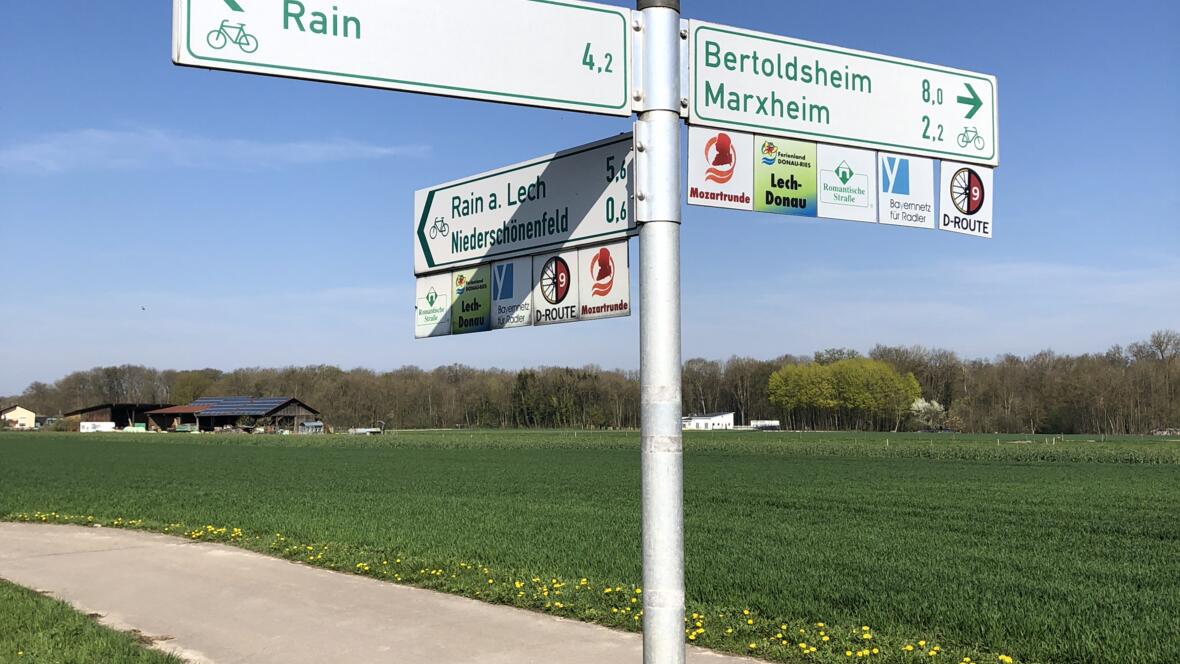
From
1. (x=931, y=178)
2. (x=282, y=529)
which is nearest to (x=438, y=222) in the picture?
(x=931, y=178)

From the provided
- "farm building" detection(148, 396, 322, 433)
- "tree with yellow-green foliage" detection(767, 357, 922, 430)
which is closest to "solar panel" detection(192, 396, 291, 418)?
"farm building" detection(148, 396, 322, 433)

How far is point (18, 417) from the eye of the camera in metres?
183

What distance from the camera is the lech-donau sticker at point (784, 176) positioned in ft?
10.6

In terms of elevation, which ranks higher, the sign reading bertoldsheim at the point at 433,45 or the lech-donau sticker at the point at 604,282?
the sign reading bertoldsheim at the point at 433,45

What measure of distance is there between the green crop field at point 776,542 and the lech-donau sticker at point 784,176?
488 centimetres

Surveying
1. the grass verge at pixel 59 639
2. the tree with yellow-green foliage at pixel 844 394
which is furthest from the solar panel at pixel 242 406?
the grass verge at pixel 59 639

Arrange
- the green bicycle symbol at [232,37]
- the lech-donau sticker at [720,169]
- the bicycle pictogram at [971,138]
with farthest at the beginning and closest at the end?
the bicycle pictogram at [971,138]
the lech-donau sticker at [720,169]
the green bicycle symbol at [232,37]

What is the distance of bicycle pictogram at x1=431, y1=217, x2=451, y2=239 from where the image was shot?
376 centimetres

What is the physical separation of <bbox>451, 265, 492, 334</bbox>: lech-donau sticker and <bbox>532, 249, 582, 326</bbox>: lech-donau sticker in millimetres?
229

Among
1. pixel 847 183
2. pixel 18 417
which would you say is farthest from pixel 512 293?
pixel 18 417

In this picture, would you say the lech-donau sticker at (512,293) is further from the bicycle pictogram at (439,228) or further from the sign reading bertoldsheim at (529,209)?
the bicycle pictogram at (439,228)

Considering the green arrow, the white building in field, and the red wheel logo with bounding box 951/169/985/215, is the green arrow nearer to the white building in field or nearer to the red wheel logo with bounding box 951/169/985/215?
the red wheel logo with bounding box 951/169/985/215

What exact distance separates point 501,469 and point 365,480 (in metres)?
→ 8.91

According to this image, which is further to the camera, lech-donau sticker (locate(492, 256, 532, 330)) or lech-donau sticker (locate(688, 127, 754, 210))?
lech-donau sticker (locate(492, 256, 532, 330))
